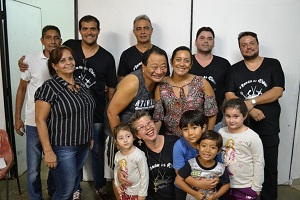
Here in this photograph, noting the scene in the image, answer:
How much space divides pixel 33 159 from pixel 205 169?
1.45 m

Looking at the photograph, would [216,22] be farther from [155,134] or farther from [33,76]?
[33,76]

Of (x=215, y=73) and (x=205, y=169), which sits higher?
(x=215, y=73)

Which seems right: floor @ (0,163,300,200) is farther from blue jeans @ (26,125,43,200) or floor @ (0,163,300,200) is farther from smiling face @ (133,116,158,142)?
smiling face @ (133,116,158,142)

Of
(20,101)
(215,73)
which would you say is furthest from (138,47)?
(20,101)

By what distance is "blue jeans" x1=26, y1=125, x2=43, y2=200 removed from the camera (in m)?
2.34

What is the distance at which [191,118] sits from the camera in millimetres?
1848

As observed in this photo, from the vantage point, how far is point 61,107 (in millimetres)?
1871

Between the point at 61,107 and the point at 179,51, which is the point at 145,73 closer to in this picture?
the point at 179,51

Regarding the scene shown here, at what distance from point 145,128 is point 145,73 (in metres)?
0.39

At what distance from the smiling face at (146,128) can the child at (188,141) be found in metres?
0.18

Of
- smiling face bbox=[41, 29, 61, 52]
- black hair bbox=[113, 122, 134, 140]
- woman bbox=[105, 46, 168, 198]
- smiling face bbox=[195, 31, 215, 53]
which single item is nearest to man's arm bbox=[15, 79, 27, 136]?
smiling face bbox=[41, 29, 61, 52]

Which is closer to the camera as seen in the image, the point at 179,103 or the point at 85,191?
the point at 179,103

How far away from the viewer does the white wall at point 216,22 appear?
2900mm

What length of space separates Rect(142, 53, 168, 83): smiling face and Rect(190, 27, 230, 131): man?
2.06 ft
